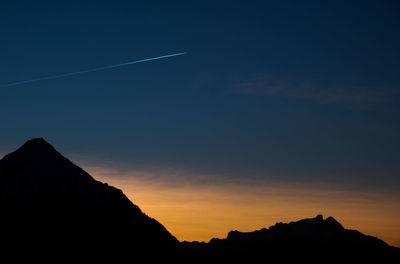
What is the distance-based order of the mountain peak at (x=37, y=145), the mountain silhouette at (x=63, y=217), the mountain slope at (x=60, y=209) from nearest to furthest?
the mountain silhouette at (x=63, y=217), the mountain slope at (x=60, y=209), the mountain peak at (x=37, y=145)

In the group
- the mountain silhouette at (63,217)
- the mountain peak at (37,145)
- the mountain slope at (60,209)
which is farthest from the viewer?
the mountain peak at (37,145)

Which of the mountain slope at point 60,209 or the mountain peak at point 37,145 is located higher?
the mountain peak at point 37,145

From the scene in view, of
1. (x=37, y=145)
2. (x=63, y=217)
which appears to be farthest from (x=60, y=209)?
(x=37, y=145)

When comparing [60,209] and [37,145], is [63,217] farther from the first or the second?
[37,145]

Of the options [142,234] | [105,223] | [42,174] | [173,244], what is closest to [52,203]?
[42,174]

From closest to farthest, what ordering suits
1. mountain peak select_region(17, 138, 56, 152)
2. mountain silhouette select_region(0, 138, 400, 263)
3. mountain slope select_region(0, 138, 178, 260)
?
mountain silhouette select_region(0, 138, 400, 263) → mountain slope select_region(0, 138, 178, 260) → mountain peak select_region(17, 138, 56, 152)

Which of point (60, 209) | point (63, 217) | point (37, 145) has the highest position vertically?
point (37, 145)

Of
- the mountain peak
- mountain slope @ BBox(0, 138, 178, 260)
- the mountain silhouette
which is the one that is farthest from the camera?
the mountain peak

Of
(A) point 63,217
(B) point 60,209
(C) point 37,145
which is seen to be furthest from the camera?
(C) point 37,145

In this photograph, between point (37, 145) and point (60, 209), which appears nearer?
point (60, 209)

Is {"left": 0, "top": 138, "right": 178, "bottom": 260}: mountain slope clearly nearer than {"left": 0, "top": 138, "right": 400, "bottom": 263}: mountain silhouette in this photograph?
No

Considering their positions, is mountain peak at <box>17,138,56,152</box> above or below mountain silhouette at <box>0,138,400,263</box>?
above

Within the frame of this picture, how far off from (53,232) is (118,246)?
2317cm

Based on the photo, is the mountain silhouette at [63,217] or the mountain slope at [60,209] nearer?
the mountain silhouette at [63,217]
